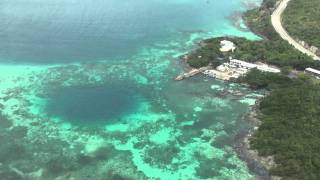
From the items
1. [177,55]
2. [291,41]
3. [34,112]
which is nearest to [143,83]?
[177,55]

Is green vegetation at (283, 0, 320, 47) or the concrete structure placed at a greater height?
green vegetation at (283, 0, 320, 47)

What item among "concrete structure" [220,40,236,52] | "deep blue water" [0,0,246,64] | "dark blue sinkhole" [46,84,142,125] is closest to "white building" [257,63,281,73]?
"concrete structure" [220,40,236,52]

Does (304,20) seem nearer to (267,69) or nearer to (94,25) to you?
(267,69)

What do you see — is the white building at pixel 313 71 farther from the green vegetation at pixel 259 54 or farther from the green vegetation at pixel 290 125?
the green vegetation at pixel 290 125

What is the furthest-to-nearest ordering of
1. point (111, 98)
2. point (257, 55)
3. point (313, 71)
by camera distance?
point (257, 55), point (313, 71), point (111, 98)

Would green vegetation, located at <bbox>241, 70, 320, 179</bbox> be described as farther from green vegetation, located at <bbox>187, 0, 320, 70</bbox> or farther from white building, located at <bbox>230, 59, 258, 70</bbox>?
green vegetation, located at <bbox>187, 0, 320, 70</bbox>

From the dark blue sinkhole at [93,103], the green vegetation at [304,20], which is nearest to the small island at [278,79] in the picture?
Result: the green vegetation at [304,20]

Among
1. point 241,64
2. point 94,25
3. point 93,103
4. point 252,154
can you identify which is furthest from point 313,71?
point 94,25
